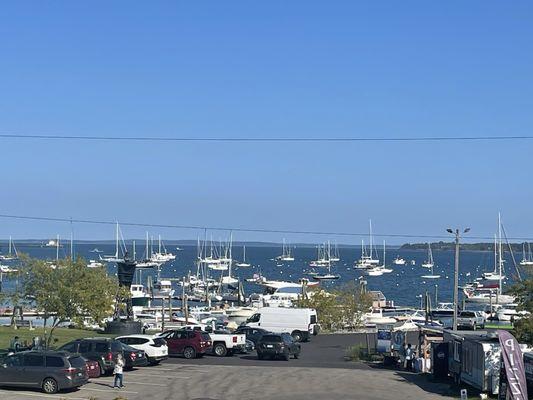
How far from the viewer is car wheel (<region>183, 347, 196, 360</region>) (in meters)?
46.8

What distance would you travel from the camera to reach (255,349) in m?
51.6

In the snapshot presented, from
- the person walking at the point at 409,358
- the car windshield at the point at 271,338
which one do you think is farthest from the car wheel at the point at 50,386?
the person walking at the point at 409,358

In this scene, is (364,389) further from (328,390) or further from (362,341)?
(362,341)

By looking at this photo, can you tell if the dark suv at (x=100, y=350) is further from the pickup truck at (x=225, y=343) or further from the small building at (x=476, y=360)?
Answer: the small building at (x=476, y=360)

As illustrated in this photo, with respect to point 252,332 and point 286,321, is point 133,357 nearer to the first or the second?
point 252,332

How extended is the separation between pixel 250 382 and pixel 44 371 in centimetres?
837

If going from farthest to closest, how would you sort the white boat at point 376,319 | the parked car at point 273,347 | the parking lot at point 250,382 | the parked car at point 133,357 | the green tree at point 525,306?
the white boat at point 376,319 < the parked car at point 273,347 < the parked car at point 133,357 < the green tree at point 525,306 < the parking lot at point 250,382

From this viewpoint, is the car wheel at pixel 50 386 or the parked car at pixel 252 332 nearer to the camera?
the car wheel at pixel 50 386

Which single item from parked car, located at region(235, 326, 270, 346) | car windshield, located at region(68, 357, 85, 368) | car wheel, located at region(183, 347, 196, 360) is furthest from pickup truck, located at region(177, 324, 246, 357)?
car windshield, located at region(68, 357, 85, 368)

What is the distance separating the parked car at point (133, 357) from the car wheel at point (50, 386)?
23.6 ft

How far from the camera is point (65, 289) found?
43.8 metres

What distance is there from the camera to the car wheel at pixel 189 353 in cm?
4681

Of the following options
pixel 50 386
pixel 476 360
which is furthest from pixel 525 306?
pixel 50 386

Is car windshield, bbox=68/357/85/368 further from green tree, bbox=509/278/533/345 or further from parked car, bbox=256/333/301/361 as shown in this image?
green tree, bbox=509/278/533/345
